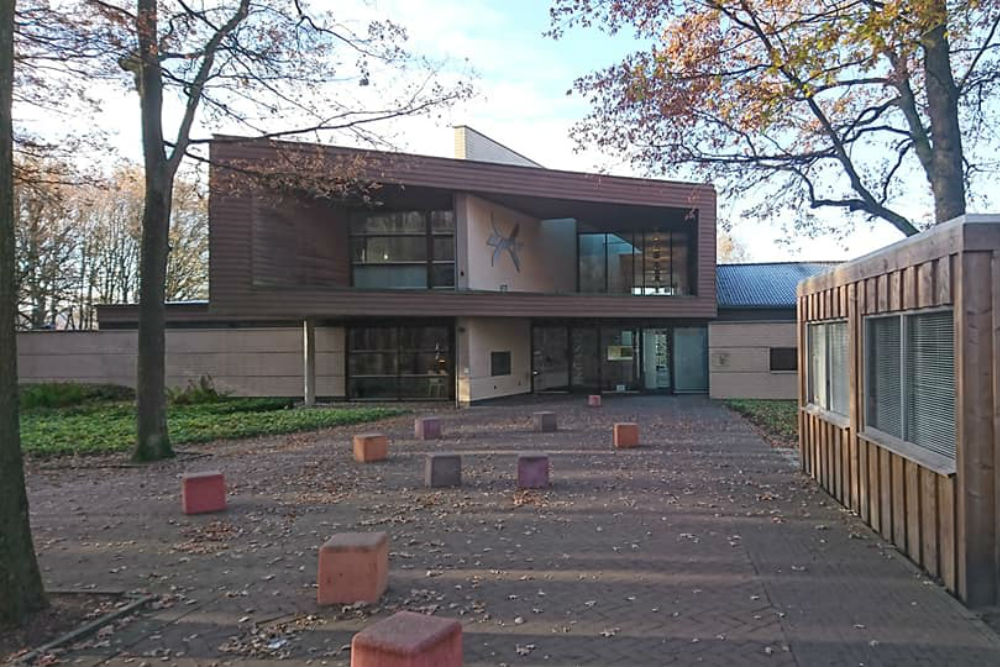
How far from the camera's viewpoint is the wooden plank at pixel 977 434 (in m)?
5.05

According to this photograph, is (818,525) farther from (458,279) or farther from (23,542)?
(458,279)

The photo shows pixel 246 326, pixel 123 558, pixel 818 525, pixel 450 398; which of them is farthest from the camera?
pixel 246 326

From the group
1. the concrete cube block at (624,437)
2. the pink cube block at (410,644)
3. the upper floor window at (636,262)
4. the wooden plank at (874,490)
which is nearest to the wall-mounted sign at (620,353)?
the upper floor window at (636,262)

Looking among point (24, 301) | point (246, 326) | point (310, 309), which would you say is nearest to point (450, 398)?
point (310, 309)

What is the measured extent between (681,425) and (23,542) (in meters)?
14.5

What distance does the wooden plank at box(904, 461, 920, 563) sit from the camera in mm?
5996

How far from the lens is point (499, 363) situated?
83.8ft

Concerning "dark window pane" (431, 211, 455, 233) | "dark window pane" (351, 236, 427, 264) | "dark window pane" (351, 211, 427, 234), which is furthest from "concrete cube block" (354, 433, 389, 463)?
"dark window pane" (351, 211, 427, 234)

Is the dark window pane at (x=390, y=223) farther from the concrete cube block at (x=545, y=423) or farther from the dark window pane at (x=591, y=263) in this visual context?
the concrete cube block at (x=545, y=423)

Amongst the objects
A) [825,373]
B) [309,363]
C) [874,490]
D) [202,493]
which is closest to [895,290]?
[874,490]

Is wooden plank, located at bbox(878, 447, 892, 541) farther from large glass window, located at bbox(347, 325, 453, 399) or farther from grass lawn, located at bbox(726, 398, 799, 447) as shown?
large glass window, located at bbox(347, 325, 453, 399)

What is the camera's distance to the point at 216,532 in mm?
7754

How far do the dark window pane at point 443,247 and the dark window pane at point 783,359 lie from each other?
11538 millimetres

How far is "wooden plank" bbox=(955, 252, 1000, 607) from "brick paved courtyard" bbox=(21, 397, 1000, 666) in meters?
0.36
